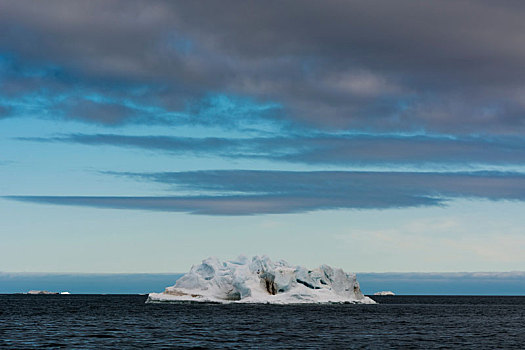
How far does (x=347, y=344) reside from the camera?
41.6 m

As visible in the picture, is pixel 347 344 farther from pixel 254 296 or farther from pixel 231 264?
pixel 231 264

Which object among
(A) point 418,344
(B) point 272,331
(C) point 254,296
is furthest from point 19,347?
(C) point 254,296

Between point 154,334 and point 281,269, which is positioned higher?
point 281,269

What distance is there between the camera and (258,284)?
97.8 m

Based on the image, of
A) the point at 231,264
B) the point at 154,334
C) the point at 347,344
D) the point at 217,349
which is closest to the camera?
the point at 217,349

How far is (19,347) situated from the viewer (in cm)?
3847

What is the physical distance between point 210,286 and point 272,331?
1851 inches

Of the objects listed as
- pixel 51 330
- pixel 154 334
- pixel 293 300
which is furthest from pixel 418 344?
pixel 293 300

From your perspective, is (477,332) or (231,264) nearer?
(477,332)

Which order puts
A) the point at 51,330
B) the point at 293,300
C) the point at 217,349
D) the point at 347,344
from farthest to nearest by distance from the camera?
1. the point at 293,300
2. the point at 51,330
3. the point at 347,344
4. the point at 217,349

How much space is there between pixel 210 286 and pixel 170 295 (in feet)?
21.5

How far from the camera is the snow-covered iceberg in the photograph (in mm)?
95438

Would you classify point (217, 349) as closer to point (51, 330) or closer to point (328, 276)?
point (51, 330)

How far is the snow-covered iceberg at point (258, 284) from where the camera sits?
9544 centimetres
